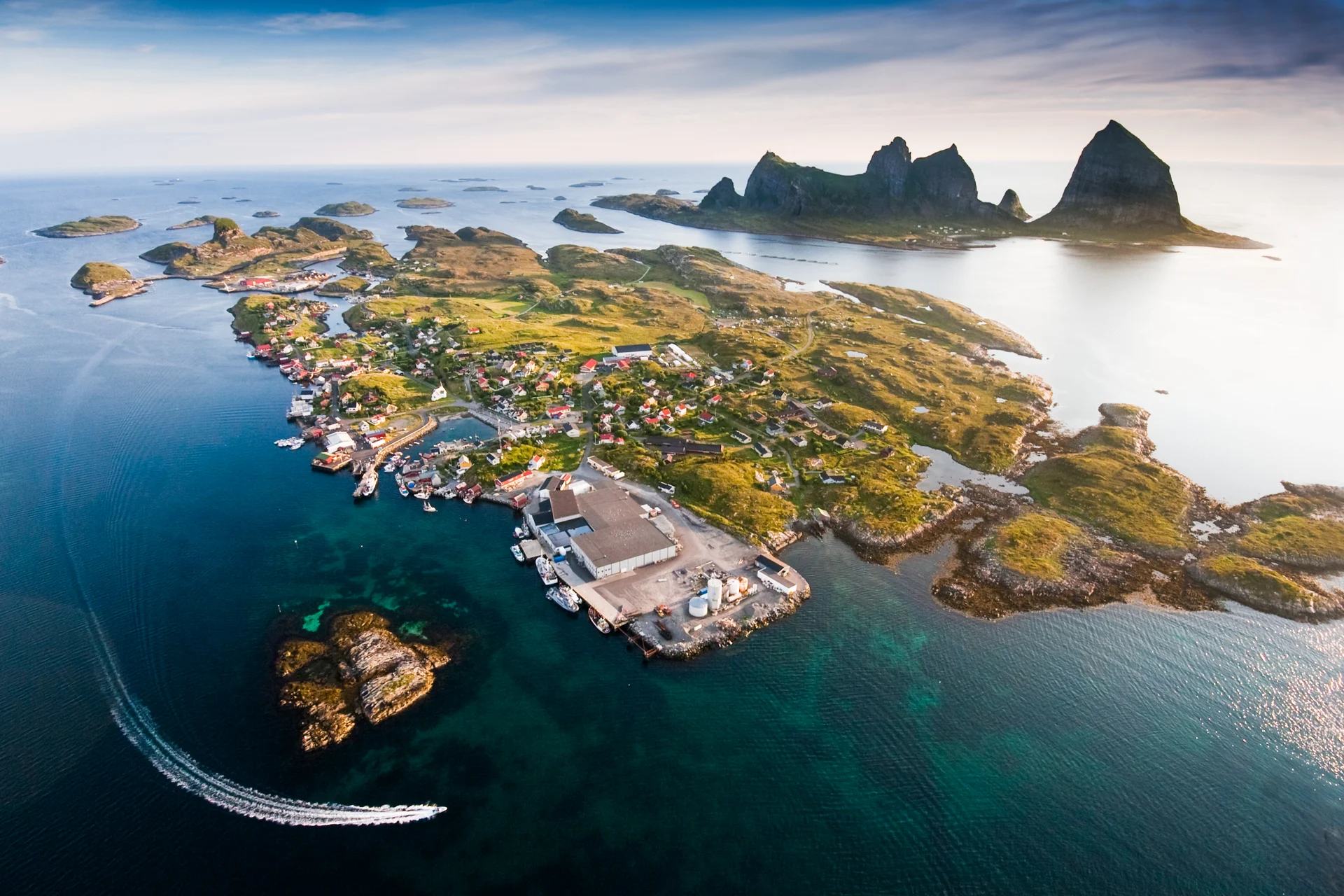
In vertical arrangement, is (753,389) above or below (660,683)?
above

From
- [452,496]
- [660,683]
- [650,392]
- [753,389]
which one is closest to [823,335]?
[753,389]

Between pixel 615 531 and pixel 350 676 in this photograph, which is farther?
pixel 615 531

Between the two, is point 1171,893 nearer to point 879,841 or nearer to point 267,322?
point 879,841

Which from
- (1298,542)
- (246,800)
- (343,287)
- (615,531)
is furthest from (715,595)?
(343,287)

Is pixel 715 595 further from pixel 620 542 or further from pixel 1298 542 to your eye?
pixel 1298 542

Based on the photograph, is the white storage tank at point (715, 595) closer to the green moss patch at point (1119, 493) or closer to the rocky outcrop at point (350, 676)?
the rocky outcrop at point (350, 676)

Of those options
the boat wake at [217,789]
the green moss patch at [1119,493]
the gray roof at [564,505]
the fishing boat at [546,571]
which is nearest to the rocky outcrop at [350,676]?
the boat wake at [217,789]
